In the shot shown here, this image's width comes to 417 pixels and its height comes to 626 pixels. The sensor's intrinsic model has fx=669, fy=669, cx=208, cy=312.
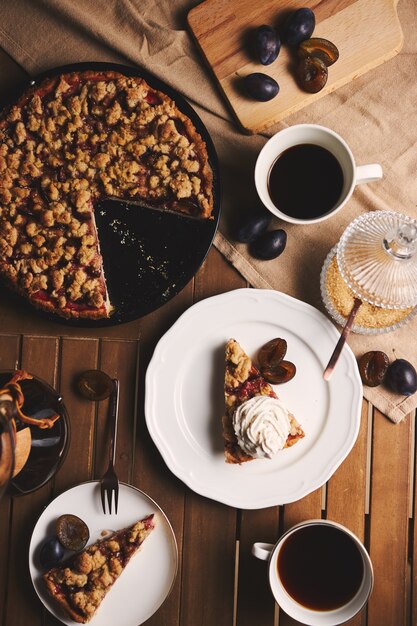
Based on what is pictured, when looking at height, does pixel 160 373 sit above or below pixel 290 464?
above

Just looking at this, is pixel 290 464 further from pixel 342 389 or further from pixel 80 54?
pixel 80 54

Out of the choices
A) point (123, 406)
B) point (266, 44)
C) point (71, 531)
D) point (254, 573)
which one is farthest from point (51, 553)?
point (266, 44)

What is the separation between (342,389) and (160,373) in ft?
1.65

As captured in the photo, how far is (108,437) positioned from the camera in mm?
1911

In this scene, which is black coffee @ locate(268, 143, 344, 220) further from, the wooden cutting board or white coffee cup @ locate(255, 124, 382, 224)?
the wooden cutting board

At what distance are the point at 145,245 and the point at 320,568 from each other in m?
0.99

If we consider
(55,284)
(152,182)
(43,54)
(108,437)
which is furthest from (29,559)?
(43,54)

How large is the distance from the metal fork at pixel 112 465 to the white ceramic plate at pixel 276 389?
0.10 metres

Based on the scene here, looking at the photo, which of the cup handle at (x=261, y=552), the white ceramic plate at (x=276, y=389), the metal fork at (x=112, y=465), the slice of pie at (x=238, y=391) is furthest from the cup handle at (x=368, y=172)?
the cup handle at (x=261, y=552)

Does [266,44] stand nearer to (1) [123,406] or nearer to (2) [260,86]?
(2) [260,86]

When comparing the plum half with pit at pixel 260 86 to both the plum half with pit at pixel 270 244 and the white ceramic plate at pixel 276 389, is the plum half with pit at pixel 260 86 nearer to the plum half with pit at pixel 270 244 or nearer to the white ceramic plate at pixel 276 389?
the plum half with pit at pixel 270 244

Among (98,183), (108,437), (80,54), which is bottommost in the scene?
(108,437)

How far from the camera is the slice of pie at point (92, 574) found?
5.97 ft

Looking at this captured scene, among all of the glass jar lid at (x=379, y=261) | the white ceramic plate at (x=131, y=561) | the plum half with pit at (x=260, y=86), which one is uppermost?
the plum half with pit at (x=260, y=86)
